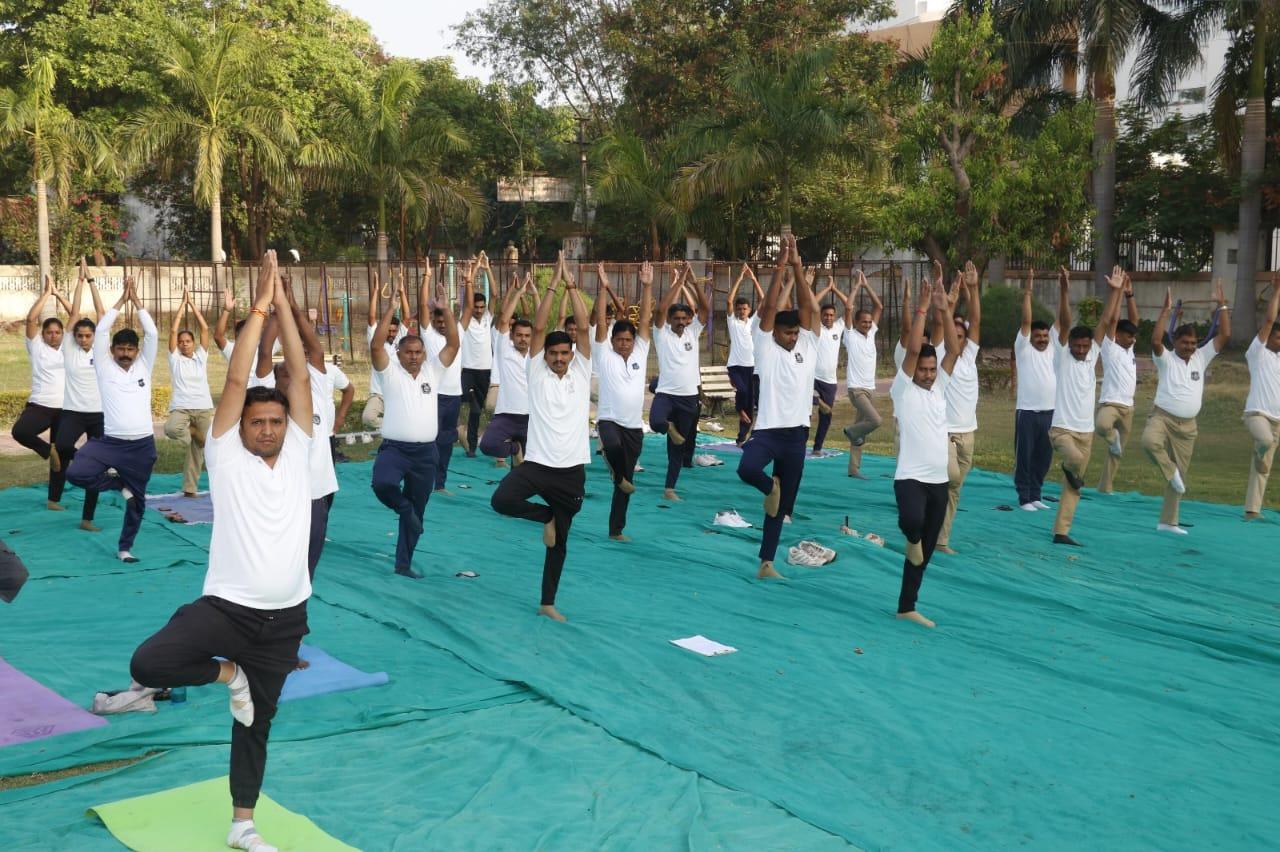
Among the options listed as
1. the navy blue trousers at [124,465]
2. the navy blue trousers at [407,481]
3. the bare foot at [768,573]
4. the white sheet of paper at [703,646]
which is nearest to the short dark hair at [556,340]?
the navy blue trousers at [407,481]

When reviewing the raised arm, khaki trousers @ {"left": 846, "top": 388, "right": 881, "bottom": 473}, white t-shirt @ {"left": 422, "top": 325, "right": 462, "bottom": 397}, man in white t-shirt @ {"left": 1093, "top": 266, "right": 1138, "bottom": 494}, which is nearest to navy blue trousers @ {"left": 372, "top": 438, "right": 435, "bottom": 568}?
white t-shirt @ {"left": 422, "top": 325, "right": 462, "bottom": 397}

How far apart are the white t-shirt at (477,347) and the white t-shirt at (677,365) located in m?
2.86

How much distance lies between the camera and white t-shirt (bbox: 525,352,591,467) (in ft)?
31.0

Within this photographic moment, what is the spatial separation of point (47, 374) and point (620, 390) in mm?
5891

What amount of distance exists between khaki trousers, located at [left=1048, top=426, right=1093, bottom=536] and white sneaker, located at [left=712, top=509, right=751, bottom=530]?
9.76 ft

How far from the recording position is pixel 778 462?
10.6 m

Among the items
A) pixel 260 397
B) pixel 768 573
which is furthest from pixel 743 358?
pixel 260 397

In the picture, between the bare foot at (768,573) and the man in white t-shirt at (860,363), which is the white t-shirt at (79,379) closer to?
the bare foot at (768,573)

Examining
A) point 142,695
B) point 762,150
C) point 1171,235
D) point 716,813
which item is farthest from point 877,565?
point 1171,235

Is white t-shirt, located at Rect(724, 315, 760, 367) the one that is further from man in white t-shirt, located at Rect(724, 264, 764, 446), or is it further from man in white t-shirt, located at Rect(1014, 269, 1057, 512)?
man in white t-shirt, located at Rect(1014, 269, 1057, 512)

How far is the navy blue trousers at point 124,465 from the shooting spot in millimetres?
11031

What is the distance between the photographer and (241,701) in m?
5.47

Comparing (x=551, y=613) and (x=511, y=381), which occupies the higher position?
(x=511, y=381)

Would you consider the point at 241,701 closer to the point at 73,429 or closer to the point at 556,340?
the point at 556,340
